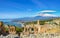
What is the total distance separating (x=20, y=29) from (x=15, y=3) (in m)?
0.56

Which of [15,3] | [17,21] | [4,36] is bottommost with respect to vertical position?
[4,36]

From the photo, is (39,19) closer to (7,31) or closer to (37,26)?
(37,26)

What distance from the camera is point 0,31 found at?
4.87 meters

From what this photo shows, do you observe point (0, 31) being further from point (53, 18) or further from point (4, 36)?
point (53, 18)

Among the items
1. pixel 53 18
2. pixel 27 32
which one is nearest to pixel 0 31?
pixel 27 32

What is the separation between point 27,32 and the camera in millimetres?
4918

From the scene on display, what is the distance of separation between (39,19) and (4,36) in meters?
0.81

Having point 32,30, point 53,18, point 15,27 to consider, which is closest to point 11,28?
point 15,27

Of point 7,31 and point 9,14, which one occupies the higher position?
point 9,14

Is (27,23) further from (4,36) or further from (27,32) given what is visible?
(4,36)

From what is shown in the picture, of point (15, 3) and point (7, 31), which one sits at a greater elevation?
point (15, 3)

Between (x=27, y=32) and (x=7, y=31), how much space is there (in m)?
0.42

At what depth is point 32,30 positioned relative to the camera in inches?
194

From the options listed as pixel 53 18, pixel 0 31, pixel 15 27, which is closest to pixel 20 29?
pixel 15 27
